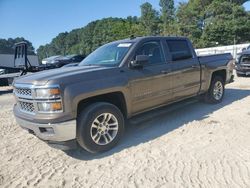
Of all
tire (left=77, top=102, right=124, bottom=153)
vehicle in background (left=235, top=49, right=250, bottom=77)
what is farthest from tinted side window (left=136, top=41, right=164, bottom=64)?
vehicle in background (left=235, top=49, right=250, bottom=77)

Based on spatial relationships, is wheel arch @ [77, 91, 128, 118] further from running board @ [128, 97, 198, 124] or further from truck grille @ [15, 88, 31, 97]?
truck grille @ [15, 88, 31, 97]

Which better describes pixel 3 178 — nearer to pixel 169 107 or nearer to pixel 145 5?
pixel 169 107

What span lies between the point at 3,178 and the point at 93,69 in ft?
7.16

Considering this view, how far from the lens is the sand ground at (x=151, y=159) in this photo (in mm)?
3643

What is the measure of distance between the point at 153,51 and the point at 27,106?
8.81 ft

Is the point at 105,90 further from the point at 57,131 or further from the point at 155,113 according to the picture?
the point at 155,113

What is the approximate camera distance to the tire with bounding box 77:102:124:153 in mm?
4363

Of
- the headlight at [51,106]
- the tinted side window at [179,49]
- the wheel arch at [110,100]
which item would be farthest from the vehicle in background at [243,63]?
the headlight at [51,106]

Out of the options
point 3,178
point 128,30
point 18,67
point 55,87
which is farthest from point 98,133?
point 128,30

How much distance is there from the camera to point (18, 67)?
44.2ft

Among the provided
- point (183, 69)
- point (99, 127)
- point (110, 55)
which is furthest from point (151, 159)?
point (183, 69)

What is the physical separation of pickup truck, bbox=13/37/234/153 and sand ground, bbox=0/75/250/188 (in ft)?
1.25

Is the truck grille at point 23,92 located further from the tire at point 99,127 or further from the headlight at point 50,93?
the tire at point 99,127

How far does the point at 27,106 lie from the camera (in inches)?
178
